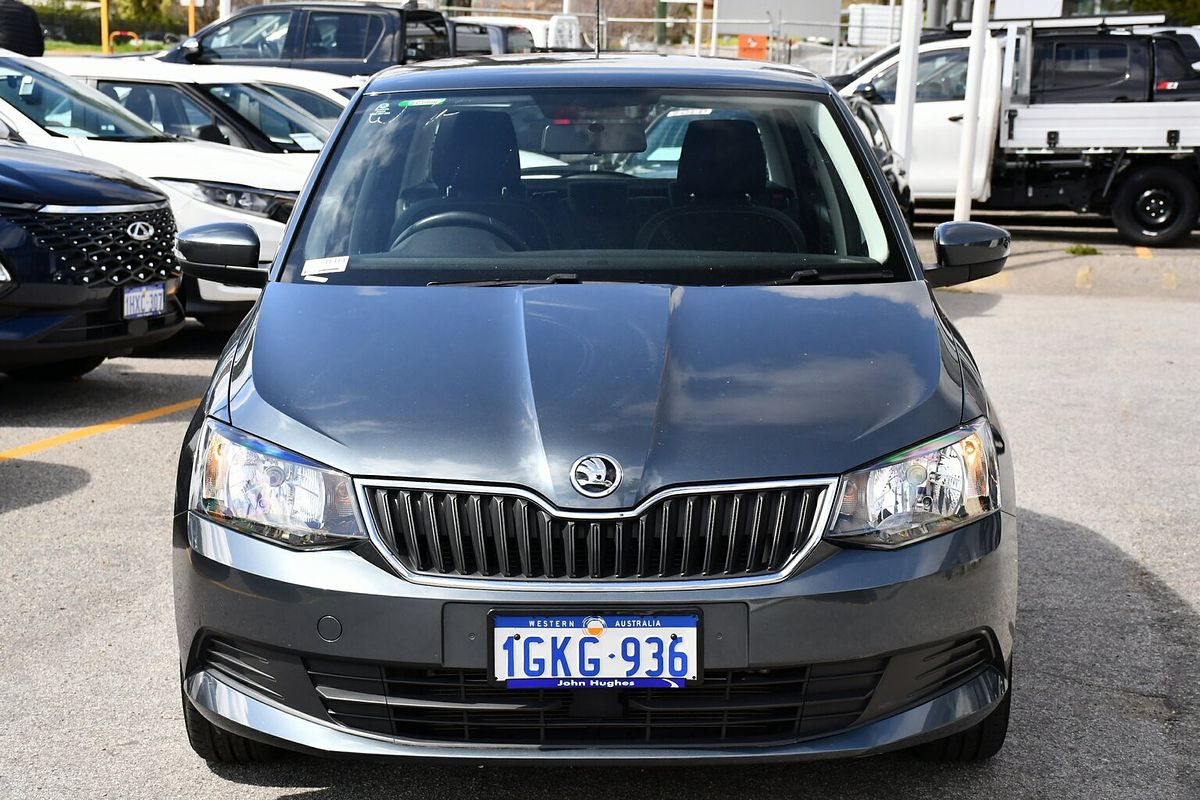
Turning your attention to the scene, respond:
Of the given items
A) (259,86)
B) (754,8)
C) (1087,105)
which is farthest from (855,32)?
(259,86)

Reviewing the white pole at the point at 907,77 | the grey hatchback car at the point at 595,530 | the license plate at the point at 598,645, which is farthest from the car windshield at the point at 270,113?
the license plate at the point at 598,645

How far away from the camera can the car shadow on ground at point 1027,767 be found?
3.47 m

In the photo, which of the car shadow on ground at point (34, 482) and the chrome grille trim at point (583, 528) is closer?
the chrome grille trim at point (583, 528)

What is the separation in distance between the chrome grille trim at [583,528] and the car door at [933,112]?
13045mm

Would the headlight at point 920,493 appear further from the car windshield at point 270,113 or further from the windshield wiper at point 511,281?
the car windshield at point 270,113

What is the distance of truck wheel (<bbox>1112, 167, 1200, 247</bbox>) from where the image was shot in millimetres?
15195

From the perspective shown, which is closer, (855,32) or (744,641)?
(744,641)

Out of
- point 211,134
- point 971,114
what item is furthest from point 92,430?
point 971,114

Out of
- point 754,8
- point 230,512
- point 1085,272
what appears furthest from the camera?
point 754,8

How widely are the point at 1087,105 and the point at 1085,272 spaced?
79.3 inches

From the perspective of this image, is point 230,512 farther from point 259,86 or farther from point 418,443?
point 259,86

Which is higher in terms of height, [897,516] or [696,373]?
[696,373]

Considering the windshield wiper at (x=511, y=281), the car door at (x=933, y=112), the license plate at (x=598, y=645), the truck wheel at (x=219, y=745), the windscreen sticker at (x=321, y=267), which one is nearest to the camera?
the license plate at (x=598, y=645)

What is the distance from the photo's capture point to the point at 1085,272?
45.2 ft
